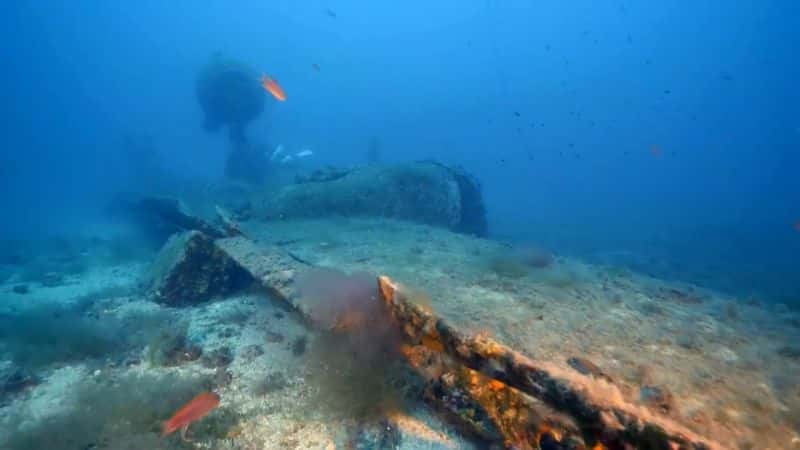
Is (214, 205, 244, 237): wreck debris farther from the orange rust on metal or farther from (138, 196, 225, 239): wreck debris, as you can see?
the orange rust on metal

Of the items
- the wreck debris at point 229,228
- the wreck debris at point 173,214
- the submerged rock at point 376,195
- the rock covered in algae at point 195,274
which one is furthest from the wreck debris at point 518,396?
the submerged rock at point 376,195

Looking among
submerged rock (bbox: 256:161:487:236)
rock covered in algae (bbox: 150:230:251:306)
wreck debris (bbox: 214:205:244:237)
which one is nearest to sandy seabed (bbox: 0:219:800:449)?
rock covered in algae (bbox: 150:230:251:306)

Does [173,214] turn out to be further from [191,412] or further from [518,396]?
[518,396]

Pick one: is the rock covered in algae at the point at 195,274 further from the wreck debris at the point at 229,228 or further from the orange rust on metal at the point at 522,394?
the orange rust on metal at the point at 522,394

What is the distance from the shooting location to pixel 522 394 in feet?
11.3

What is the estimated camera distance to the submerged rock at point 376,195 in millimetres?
14141

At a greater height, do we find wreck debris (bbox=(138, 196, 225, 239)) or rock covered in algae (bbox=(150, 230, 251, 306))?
wreck debris (bbox=(138, 196, 225, 239))

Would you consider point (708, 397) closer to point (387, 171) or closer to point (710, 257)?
point (387, 171)

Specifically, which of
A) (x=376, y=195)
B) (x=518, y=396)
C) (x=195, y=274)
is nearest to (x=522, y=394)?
(x=518, y=396)

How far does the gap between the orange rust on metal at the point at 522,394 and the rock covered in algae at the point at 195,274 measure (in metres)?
6.48

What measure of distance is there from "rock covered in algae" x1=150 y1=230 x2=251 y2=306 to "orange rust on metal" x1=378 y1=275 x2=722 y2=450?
6479 millimetres

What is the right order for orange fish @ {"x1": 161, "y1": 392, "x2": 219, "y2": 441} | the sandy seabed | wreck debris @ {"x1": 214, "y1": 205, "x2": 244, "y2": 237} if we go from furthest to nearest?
wreck debris @ {"x1": 214, "y1": 205, "x2": 244, "y2": 237}, orange fish @ {"x1": 161, "y1": 392, "x2": 219, "y2": 441}, the sandy seabed

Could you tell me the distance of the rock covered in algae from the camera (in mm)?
9281

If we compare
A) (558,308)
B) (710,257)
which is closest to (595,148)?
(710,257)
